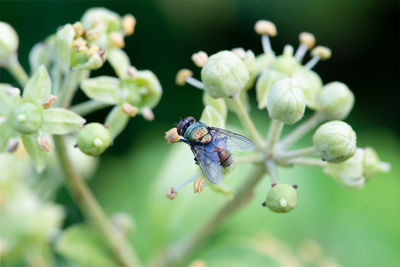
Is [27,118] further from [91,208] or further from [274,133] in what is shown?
[274,133]

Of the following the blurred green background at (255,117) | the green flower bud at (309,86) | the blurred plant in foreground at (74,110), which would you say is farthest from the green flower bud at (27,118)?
the blurred green background at (255,117)

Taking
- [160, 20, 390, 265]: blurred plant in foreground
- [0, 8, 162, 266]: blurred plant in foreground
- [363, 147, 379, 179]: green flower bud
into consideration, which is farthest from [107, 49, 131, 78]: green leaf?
[363, 147, 379, 179]: green flower bud

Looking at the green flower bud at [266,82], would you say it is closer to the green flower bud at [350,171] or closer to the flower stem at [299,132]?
the flower stem at [299,132]

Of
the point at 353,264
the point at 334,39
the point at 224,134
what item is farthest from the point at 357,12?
the point at 224,134

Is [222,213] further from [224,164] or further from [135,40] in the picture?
[135,40]

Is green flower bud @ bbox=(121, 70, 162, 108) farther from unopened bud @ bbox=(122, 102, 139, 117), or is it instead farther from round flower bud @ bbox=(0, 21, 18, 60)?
round flower bud @ bbox=(0, 21, 18, 60)
